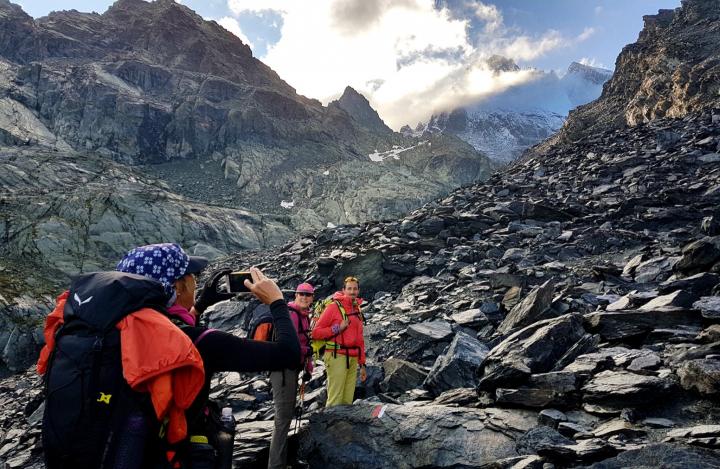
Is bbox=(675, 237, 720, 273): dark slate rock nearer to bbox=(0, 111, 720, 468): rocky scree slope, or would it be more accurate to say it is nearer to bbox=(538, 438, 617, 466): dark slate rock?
bbox=(0, 111, 720, 468): rocky scree slope

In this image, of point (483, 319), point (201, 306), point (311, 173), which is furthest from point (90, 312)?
point (311, 173)

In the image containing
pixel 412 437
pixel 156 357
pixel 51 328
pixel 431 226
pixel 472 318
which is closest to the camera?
pixel 156 357

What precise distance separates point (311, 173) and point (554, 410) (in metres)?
103

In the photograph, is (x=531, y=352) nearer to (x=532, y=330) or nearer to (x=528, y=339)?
(x=528, y=339)

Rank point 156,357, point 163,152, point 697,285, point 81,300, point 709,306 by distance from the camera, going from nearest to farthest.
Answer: point 156,357 → point 81,300 → point 709,306 → point 697,285 → point 163,152

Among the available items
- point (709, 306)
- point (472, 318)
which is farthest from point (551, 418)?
point (472, 318)

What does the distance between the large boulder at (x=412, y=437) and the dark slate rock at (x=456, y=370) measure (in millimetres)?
1951

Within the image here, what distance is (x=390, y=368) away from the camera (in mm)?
A: 9484

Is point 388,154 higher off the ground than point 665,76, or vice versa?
point 388,154

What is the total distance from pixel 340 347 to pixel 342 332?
285 millimetres

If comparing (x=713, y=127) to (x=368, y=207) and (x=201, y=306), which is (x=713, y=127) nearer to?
(x=201, y=306)

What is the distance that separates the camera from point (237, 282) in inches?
146

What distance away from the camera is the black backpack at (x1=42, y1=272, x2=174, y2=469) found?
2.29m

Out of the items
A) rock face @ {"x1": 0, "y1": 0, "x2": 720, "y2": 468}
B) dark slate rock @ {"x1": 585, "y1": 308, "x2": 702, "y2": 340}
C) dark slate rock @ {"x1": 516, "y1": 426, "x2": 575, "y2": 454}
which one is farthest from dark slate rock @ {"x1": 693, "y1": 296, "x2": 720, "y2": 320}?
dark slate rock @ {"x1": 516, "y1": 426, "x2": 575, "y2": 454}
